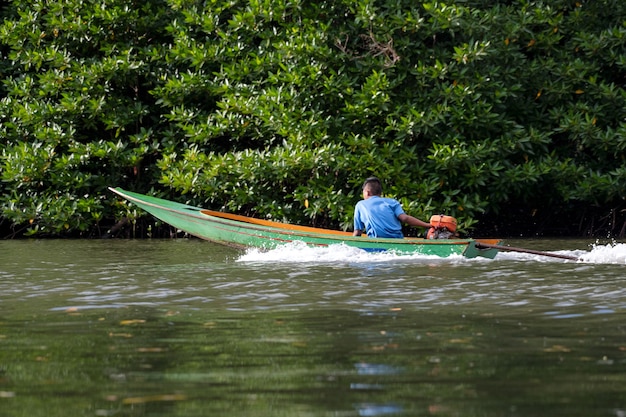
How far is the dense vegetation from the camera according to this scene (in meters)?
19.8

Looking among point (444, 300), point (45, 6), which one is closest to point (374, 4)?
point (45, 6)

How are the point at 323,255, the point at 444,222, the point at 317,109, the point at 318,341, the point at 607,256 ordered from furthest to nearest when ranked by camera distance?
1. the point at 317,109
2. the point at 444,222
3. the point at 323,255
4. the point at 607,256
5. the point at 318,341

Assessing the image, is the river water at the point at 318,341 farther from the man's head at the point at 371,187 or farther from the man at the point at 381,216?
the man's head at the point at 371,187

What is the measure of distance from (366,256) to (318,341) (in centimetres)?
729

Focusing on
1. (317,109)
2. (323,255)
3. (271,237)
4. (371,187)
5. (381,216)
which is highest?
(317,109)

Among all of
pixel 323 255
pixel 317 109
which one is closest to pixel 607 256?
pixel 323 255

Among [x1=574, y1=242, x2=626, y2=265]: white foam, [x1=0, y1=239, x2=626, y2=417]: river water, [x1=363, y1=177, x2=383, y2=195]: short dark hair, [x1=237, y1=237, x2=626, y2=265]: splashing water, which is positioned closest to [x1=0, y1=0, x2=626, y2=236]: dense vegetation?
[x1=363, y1=177, x2=383, y2=195]: short dark hair

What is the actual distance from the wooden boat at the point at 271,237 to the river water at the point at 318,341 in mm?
783

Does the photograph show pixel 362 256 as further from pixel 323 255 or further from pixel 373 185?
pixel 373 185

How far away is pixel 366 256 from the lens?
14789 millimetres

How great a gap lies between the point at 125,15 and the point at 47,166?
312 centimetres

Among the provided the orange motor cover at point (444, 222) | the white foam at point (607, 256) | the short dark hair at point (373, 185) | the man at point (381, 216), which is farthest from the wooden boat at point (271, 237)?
the white foam at point (607, 256)

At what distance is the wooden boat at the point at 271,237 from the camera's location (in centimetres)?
1441

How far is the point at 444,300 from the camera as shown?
32.8 ft
